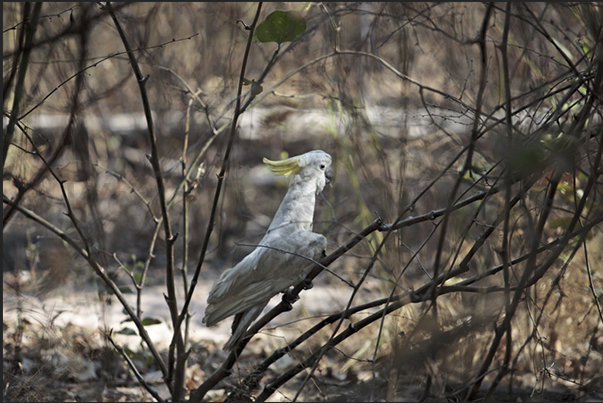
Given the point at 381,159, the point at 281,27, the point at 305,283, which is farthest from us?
the point at 381,159

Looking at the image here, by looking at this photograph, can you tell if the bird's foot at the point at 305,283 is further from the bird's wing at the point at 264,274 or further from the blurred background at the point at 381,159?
the blurred background at the point at 381,159

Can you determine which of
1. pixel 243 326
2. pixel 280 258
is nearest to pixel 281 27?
pixel 280 258

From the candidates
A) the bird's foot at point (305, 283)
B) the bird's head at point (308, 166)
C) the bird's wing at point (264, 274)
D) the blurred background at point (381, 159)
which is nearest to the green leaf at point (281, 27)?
the blurred background at point (381, 159)

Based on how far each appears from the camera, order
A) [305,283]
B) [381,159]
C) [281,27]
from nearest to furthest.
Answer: [281,27], [305,283], [381,159]

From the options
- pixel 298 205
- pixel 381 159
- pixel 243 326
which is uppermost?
pixel 381 159

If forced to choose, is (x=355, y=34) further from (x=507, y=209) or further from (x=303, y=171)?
(x=507, y=209)

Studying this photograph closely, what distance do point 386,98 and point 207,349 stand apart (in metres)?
1.67

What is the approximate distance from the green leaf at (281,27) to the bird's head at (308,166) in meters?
0.28

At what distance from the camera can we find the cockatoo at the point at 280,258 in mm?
1134

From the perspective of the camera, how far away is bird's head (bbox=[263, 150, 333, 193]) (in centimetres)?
120

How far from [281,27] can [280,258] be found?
1.63 ft

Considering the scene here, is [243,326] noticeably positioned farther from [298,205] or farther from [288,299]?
[298,205]

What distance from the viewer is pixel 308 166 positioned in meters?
1.20

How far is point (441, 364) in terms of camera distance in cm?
102
